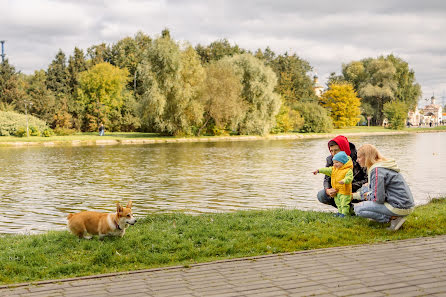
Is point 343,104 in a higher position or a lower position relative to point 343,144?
higher

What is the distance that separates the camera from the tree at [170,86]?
48.1m

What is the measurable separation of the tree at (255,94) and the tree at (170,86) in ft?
24.5

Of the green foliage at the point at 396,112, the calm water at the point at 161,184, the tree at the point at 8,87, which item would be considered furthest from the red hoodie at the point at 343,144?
the green foliage at the point at 396,112

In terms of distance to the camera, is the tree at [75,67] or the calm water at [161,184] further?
the tree at [75,67]

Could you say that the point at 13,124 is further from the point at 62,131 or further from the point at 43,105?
the point at 43,105

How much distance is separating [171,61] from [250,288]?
4493cm

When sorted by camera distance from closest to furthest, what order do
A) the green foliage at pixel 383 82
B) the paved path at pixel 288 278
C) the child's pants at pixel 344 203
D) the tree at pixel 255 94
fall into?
the paved path at pixel 288 278, the child's pants at pixel 344 203, the tree at pixel 255 94, the green foliage at pixel 383 82

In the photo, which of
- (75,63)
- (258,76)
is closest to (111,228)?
(258,76)

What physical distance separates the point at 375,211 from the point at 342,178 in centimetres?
106

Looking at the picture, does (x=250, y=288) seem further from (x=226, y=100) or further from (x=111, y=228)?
(x=226, y=100)

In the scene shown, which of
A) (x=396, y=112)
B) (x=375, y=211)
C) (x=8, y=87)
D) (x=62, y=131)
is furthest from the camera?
(x=396, y=112)

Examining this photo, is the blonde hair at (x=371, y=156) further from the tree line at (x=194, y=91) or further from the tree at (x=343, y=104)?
the tree at (x=343, y=104)

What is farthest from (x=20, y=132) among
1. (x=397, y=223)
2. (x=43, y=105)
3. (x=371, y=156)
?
(x=397, y=223)

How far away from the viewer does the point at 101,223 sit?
272 inches
